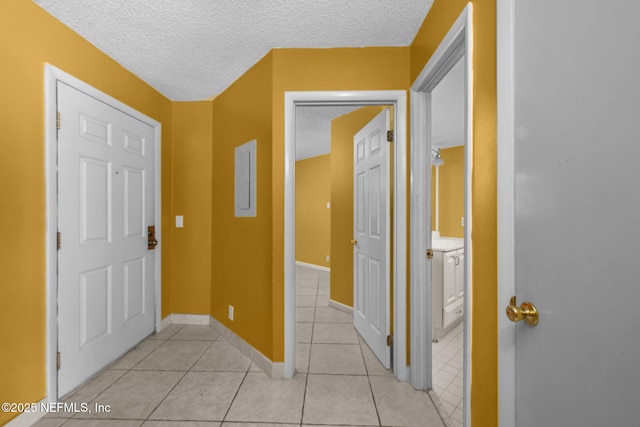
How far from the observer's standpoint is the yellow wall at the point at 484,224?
953 mm

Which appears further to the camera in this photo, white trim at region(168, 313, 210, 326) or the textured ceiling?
white trim at region(168, 313, 210, 326)

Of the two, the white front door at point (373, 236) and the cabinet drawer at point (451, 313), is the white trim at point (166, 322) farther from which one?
the cabinet drawer at point (451, 313)

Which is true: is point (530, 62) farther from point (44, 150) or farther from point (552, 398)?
point (44, 150)

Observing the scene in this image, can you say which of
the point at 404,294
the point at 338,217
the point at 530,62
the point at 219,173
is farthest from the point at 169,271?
the point at 530,62

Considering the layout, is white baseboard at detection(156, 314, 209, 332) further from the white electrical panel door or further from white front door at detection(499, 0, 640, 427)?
white front door at detection(499, 0, 640, 427)

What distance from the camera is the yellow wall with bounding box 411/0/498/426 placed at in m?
0.95

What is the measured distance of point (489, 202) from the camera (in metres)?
0.99

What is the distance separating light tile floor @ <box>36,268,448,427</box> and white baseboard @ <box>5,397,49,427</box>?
1.6 inches

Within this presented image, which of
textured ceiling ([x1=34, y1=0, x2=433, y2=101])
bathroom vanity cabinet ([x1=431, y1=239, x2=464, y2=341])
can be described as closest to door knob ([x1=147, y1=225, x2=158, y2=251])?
textured ceiling ([x1=34, y1=0, x2=433, y2=101])

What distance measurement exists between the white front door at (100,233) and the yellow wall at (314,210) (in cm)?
358

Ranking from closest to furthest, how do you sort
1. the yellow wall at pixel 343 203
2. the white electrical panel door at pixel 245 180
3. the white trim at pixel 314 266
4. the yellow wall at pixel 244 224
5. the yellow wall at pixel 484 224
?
the yellow wall at pixel 484 224
the yellow wall at pixel 244 224
the white electrical panel door at pixel 245 180
the yellow wall at pixel 343 203
the white trim at pixel 314 266

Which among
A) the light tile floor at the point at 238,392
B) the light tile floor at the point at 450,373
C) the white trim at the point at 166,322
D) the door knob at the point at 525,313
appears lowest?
the light tile floor at the point at 450,373

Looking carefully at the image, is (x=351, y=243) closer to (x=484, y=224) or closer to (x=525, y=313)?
(x=484, y=224)

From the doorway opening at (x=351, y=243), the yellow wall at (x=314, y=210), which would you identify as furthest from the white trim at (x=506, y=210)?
the yellow wall at (x=314, y=210)
